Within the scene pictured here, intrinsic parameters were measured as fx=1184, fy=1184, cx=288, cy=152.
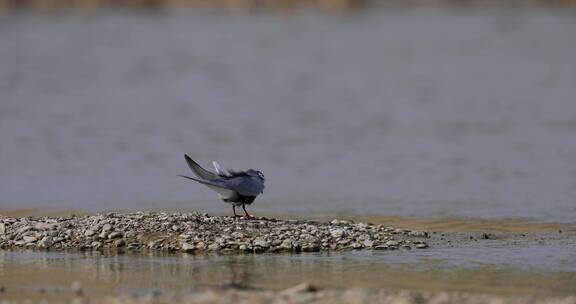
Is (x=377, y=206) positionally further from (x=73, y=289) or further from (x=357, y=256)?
(x=73, y=289)

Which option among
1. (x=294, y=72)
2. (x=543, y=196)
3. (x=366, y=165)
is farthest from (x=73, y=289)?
(x=294, y=72)

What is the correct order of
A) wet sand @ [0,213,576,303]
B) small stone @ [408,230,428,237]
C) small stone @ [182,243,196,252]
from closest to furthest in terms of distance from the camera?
wet sand @ [0,213,576,303] → small stone @ [182,243,196,252] → small stone @ [408,230,428,237]

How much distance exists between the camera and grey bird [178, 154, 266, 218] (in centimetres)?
1221

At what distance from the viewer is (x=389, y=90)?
1204 inches


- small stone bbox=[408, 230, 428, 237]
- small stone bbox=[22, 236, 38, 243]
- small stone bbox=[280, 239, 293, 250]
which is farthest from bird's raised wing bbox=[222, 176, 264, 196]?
small stone bbox=[22, 236, 38, 243]

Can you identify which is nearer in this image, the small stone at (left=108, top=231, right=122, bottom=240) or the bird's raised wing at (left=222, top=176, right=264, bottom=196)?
the small stone at (left=108, top=231, right=122, bottom=240)

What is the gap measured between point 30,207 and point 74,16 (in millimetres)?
37300

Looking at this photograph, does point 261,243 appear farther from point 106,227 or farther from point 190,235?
point 106,227

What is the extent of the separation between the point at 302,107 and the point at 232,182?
1615cm

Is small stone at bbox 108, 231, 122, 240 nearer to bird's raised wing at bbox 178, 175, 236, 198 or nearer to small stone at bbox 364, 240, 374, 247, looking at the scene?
bird's raised wing at bbox 178, 175, 236, 198

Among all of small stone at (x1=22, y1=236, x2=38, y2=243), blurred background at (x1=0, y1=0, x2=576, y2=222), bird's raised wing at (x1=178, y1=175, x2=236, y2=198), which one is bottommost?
small stone at (x1=22, y1=236, x2=38, y2=243)

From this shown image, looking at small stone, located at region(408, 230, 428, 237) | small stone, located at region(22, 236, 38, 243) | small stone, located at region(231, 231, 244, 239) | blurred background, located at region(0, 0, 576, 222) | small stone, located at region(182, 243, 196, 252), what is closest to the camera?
small stone, located at region(182, 243, 196, 252)

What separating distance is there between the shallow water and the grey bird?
91 centimetres

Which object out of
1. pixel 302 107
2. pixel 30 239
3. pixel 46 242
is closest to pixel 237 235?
pixel 46 242
